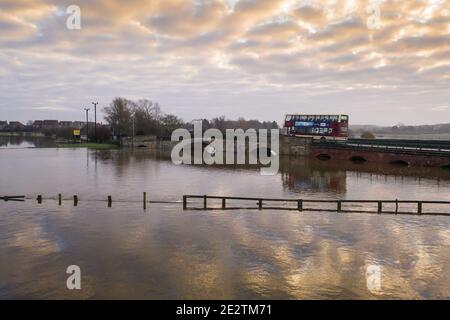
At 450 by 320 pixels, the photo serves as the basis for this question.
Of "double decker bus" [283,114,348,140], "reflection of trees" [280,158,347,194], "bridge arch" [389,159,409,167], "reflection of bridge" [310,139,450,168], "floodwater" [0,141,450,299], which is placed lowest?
"floodwater" [0,141,450,299]

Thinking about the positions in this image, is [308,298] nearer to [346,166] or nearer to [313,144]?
[346,166]

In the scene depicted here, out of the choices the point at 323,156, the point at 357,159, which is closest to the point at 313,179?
the point at 357,159

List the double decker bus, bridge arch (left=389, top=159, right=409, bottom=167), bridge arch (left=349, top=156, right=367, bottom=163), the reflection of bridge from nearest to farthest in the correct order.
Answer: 1. the reflection of bridge
2. bridge arch (left=389, top=159, right=409, bottom=167)
3. bridge arch (left=349, top=156, right=367, bottom=163)
4. the double decker bus

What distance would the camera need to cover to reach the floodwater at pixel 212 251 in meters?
15.8

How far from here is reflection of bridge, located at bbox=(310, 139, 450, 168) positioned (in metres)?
64.6

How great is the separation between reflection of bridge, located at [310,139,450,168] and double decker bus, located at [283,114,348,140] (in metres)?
4.85

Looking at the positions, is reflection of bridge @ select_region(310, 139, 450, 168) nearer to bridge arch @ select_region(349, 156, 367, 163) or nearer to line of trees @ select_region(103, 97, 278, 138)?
bridge arch @ select_region(349, 156, 367, 163)

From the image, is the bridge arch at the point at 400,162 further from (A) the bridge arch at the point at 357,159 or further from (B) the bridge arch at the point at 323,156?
(B) the bridge arch at the point at 323,156

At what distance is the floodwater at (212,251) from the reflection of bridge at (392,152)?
30.7 metres

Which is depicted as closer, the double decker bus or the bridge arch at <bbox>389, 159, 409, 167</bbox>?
the bridge arch at <bbox>389, 159, 409, 167</bbox>

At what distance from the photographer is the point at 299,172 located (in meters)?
59.7

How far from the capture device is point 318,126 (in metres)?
93.6

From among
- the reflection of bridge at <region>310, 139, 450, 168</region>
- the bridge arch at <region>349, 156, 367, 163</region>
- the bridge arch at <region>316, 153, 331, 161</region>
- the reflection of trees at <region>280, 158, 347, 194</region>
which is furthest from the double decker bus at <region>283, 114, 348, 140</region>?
the reflection of trees at <region>280, 158, 347, 194</region>
